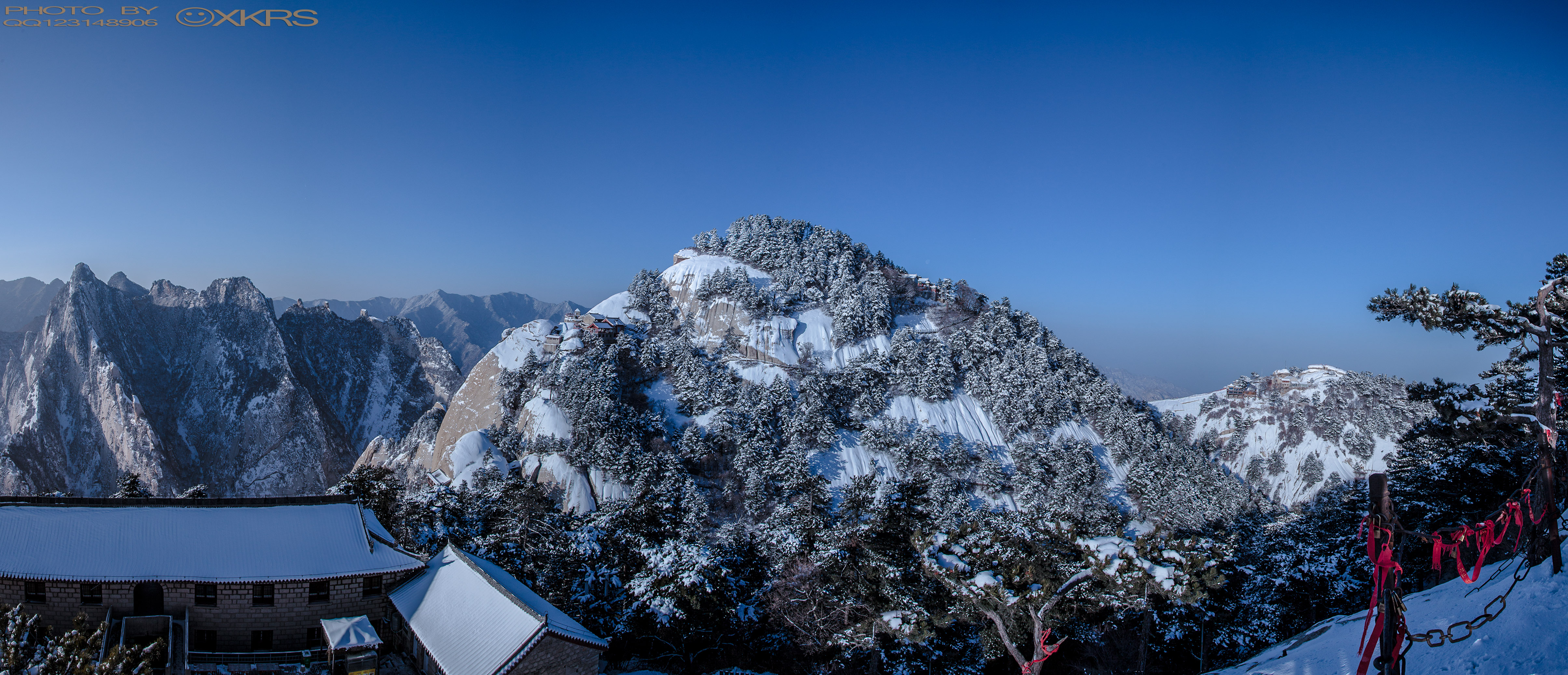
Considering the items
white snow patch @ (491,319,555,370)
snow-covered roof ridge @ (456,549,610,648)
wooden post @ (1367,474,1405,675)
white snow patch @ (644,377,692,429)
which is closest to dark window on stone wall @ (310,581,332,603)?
snow-covered roof ridge @ (456,549,610,648)

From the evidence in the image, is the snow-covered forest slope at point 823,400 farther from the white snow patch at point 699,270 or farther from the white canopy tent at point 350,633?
the white canopy tent at point 350,633

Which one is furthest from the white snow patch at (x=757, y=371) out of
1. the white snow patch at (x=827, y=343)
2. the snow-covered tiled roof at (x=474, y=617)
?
the snow-covered tiled roof at (x=474, y=617)

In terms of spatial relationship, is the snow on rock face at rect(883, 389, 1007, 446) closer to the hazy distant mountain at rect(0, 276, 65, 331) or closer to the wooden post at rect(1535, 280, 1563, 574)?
the wooden post at rect(1535, 280, 1563, 574)

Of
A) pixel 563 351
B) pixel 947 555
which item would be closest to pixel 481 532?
pixel 947 555

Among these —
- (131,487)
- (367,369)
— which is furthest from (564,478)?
(367,369)

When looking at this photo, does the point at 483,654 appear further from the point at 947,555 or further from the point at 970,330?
the point at 970,330
